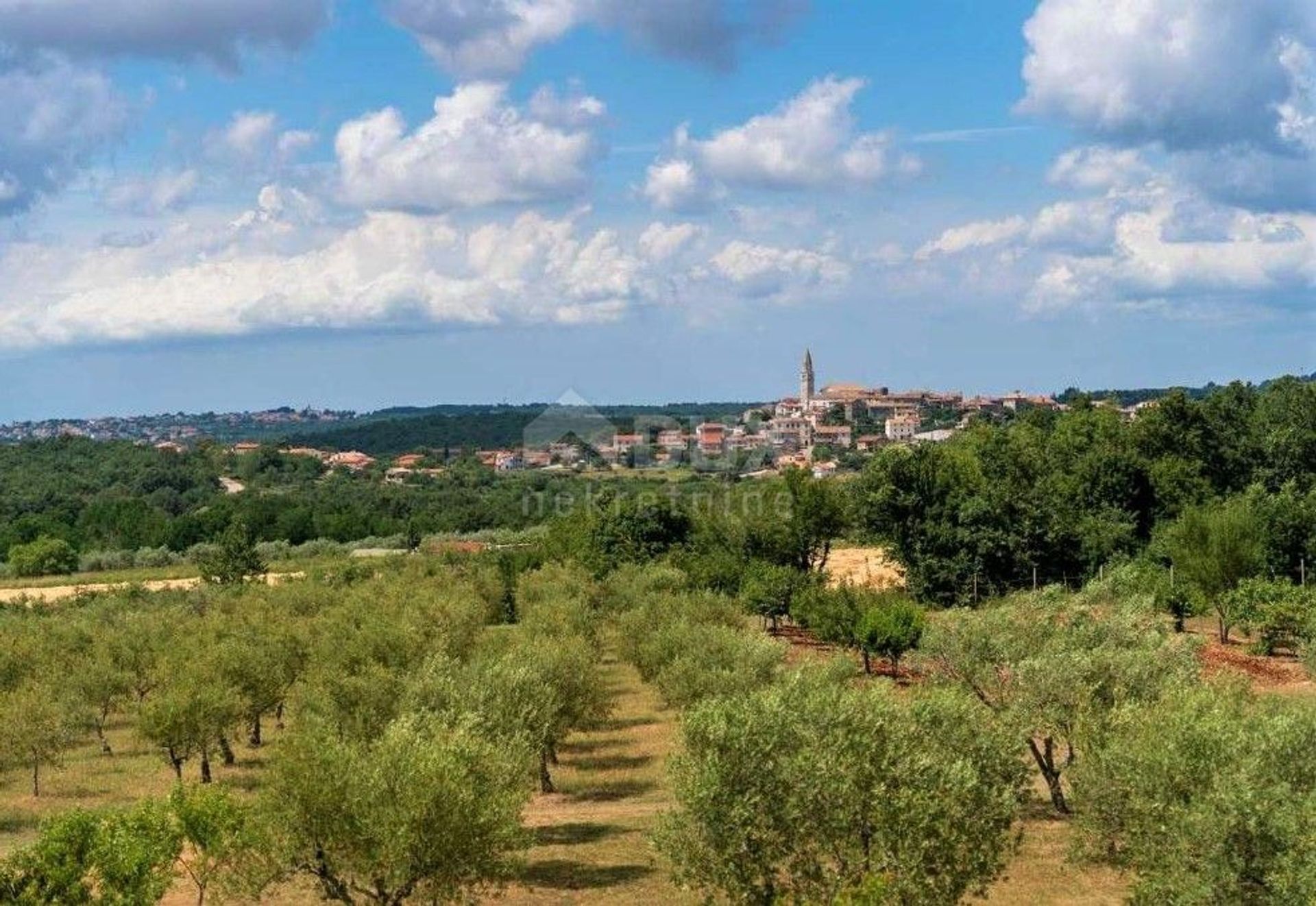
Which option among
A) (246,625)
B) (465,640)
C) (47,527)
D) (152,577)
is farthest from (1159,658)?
(47,527)

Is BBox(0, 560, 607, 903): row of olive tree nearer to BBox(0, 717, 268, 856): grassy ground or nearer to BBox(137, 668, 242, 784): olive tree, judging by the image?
BBox(137, 668, 242, 784): olive tree

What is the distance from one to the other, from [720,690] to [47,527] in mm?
109764

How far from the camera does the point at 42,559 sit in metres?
100

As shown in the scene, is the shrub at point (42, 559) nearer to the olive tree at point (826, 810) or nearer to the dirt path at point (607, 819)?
the dirt path at point (607, 819)

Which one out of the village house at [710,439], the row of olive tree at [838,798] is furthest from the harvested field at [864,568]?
the village house at [710,439]

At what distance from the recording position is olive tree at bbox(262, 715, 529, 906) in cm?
1833

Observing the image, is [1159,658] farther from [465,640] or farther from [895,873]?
[465,640]

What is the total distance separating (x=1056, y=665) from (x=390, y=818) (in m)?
15.7

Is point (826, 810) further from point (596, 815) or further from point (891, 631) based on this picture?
point (891, 631)

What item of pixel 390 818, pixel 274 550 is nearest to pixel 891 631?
pixel 390 818

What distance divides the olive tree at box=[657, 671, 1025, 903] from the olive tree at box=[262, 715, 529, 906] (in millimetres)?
3089

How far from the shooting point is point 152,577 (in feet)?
306

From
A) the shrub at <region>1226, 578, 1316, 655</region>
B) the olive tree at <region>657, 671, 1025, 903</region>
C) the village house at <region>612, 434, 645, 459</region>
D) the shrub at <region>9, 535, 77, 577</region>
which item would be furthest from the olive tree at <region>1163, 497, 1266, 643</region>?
the village house at <region>612, 434, 645, 459</region>

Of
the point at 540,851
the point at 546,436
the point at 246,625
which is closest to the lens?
the point at 540,851
